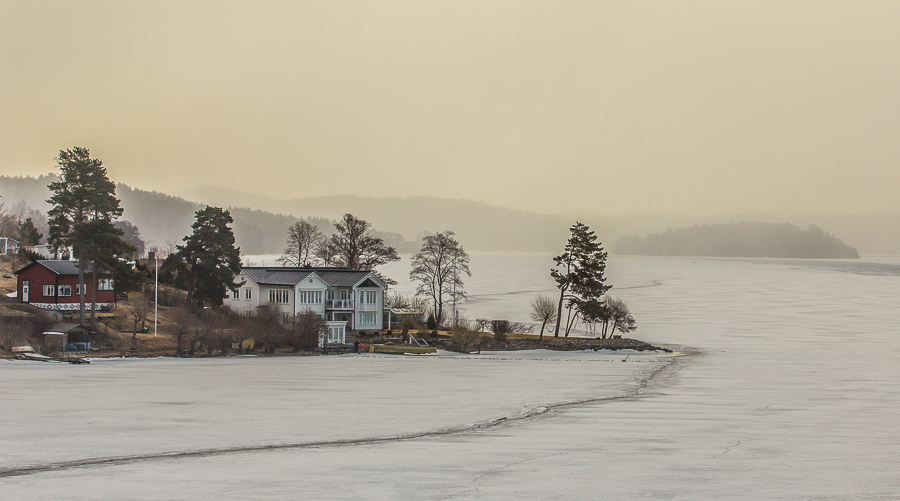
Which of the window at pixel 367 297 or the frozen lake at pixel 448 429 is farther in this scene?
the window at pixel 367 297

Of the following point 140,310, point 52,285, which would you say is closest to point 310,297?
point 140,310

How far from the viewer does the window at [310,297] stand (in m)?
73.7

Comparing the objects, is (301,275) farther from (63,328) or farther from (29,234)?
(29,234)

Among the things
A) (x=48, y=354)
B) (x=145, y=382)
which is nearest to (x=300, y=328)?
(x=48, y=354)

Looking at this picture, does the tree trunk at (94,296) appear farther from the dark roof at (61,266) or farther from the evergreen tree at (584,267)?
the evergreen tree at (584,267)

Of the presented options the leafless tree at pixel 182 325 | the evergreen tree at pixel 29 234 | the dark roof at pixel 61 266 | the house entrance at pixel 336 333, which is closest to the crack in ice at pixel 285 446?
the leafless tree at pixel 182 325

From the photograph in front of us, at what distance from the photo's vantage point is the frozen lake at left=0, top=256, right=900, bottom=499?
19.9 meters

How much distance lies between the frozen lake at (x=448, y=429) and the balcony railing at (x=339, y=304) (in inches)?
689

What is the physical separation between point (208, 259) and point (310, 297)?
9.42 m

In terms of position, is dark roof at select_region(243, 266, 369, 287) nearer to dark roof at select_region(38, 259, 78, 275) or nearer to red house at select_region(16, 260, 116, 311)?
red house at select_region(16, 260, 116, 311)

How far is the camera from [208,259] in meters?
70.6

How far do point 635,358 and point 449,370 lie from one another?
1838 cm

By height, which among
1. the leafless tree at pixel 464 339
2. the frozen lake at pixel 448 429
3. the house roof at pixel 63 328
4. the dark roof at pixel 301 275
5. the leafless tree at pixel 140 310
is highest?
the dark roof at pixel 301 275

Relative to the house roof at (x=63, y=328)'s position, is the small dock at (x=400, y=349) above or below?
below
